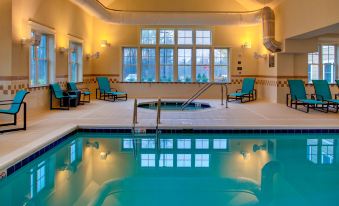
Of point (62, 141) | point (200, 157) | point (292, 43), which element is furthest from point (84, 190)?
point (292, 43)

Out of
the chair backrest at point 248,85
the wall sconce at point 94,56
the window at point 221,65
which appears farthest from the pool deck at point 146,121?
the window at point 221,65

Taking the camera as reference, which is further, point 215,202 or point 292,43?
point 292,43

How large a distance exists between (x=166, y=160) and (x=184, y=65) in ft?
30.5

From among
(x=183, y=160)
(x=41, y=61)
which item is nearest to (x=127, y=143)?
(x=183, y=160)

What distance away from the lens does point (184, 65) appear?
14117 millimetres

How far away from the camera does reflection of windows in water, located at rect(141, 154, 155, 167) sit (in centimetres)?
493

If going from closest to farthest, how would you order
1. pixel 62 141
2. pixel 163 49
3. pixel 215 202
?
pixel 215 202
pixel 62 141
pixel 163 49

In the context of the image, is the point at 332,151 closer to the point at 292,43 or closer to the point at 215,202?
the point at 215,202

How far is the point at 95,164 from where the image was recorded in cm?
489

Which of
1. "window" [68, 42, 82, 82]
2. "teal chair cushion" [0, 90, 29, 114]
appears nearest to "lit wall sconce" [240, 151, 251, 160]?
"teal chair cushion" [0, 90, 29, 114]

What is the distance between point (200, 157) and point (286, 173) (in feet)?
4.30

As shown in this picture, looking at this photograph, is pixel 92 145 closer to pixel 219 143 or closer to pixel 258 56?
pixel 219 143

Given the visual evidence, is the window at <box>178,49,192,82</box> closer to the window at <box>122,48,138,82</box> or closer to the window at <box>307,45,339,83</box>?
the window at <box>122,48,138,82</box>

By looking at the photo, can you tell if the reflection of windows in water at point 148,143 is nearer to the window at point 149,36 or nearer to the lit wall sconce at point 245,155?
the lit wall sconce at point 245,155
